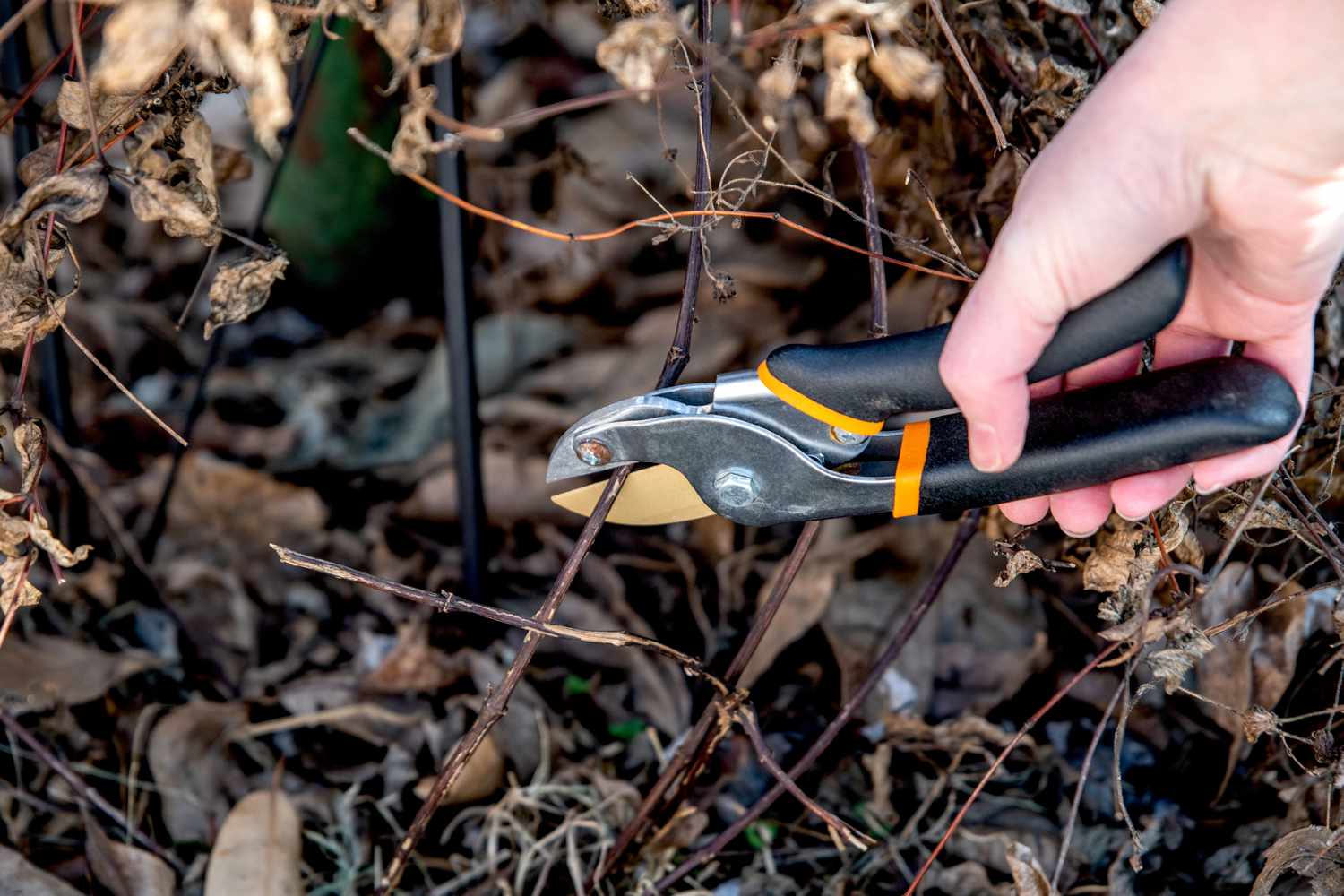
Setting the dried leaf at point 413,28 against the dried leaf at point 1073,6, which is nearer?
the dried leaf at point 413,28

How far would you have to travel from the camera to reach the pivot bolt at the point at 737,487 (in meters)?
1.02

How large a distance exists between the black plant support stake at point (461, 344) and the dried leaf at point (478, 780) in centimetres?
23

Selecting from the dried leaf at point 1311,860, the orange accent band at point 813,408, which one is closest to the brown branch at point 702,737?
the orange accent band at point 813,408

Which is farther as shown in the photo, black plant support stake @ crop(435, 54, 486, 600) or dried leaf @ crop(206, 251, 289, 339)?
black plant support stake @ crop(435, 54, 486, 600)

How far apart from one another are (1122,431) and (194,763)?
1.12 meters

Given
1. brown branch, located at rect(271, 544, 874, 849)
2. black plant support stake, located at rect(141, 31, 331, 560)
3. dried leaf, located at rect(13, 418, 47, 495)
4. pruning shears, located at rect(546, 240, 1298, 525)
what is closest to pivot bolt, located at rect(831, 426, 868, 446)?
pruning shears, located at rect(546, 240, 1298, 525)

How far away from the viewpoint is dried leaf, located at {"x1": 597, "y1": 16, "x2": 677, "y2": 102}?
2.44ft

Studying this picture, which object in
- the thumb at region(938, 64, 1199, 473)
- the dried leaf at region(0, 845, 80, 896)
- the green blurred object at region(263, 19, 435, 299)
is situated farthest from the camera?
the green blurred object at region(263, 19, 435, 299)

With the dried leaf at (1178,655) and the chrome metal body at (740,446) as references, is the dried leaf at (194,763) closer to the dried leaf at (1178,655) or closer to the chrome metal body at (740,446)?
the chrome metal body at (740,446)

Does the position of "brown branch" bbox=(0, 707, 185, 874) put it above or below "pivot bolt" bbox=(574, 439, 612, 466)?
below

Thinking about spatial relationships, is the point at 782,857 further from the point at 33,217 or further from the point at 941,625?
the point at 33,217

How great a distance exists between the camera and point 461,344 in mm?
1403

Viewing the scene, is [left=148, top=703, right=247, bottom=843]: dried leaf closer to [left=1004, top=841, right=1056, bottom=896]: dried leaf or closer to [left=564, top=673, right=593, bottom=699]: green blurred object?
[left=564, top=673, right=593, bottom=699]: green blurred object

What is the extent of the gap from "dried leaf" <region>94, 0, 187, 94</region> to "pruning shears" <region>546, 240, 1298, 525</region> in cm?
47
